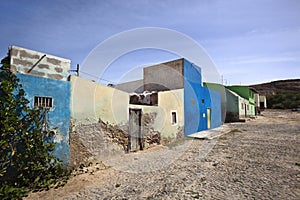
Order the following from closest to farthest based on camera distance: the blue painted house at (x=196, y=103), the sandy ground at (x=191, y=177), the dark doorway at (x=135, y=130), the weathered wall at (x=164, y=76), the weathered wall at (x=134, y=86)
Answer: the sandy ground at (x=191, y=177) < the dark doorway at (x=135, y=130) < the blue painted house at (x=196, y=103) < the weathered wall at (x=164, y=76) < the weathered wall at (x=134, y=86)

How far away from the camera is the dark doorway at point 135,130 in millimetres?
7867

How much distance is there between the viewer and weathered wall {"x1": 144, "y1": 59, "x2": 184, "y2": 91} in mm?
12766

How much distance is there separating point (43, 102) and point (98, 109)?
1.84 metres

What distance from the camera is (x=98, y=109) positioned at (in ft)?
21.1

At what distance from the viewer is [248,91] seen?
28.8m

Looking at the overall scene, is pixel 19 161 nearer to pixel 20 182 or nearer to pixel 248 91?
pixel 20 182

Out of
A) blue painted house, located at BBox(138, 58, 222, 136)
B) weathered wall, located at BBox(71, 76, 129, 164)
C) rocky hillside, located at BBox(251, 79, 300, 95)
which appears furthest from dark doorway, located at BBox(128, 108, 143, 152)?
rocky hillside, located at BBox(251, 79, 300, 95)

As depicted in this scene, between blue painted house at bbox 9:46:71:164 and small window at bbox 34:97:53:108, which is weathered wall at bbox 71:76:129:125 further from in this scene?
small window at bbox 34:97:53:108

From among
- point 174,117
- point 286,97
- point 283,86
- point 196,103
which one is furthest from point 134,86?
point 283,86

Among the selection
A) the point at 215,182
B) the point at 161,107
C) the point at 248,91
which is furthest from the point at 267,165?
the point at 248,91

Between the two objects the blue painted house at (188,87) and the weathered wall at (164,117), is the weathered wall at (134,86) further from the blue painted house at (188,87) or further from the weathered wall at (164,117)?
the weathered wall at (164,117)

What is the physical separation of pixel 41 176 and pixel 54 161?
17.8 inches

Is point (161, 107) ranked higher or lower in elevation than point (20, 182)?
higher

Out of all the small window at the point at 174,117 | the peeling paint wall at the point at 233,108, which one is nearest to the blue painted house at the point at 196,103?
the small window at the point at 174,117
